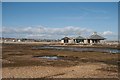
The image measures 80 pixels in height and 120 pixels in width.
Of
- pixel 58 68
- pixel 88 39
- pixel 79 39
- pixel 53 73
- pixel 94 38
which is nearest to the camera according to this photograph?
pixel 53 73

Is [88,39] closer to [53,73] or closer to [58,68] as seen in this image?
[58,68]

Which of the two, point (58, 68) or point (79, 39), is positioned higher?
point (79, 39)

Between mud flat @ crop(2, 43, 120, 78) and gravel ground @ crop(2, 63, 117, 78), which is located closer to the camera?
gravel ground @ crop(2, 63, 117, 78)

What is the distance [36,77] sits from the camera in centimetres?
1753

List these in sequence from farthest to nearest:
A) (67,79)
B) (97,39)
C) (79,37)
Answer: (79,37), (97,39), (67,79)

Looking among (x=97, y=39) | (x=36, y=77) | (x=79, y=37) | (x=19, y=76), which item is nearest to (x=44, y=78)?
(x=36, y=77)

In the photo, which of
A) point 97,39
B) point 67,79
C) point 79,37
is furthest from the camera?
point 79,37

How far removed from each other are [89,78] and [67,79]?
60.8 inches

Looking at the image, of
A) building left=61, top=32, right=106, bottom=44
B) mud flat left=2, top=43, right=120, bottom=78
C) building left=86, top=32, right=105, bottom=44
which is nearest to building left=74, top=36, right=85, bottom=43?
building left=61, top=32, right=106, bottom=44

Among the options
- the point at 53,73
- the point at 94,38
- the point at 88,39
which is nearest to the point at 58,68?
the point at 53,73

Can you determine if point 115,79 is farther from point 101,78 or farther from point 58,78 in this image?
point 58,78

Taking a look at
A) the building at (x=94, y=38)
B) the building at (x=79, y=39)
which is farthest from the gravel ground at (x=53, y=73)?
the building at (x=79, y=39)

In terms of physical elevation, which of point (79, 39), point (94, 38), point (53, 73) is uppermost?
point (94, 38)

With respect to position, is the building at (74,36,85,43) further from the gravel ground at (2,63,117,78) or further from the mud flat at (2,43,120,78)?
the gravel ground at (2,63,117,78)
